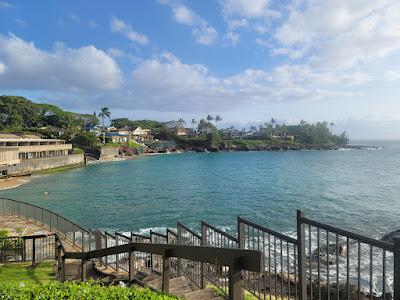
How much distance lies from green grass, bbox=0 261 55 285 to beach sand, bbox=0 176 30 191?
1535 inches

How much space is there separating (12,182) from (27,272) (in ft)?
149

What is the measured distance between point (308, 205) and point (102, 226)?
20905mm

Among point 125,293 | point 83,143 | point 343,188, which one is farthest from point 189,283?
point 83,143

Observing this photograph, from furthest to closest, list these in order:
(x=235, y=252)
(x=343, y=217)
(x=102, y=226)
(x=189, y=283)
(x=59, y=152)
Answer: (x=59, y=152)
(x=343, y=217)
(x=102, y=226)
(x=189, y=283)
(x=235, y=252)

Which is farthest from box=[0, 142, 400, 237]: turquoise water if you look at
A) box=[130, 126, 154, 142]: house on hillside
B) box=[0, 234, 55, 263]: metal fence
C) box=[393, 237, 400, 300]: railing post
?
box=[130, 126, 154, 142]: house on hillside

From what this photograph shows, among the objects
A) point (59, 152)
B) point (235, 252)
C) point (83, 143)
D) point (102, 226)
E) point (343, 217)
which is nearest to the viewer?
point (235, 252)

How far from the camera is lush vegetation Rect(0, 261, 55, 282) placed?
9582mm

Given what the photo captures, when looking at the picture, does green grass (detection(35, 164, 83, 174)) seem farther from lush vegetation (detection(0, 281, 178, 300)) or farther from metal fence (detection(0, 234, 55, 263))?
lush vegetation (detection(0, 281, 178, 300))

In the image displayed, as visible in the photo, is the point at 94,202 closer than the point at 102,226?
No

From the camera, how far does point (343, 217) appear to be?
28.9 meters

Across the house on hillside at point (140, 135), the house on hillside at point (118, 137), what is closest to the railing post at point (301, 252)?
the house on hillside at point (118, 137)

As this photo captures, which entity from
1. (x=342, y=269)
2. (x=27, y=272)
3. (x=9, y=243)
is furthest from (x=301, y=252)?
(x=342, y=269)

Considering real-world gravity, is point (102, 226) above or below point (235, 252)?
below

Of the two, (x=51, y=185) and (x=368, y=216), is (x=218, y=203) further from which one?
(x=51, y=185)
